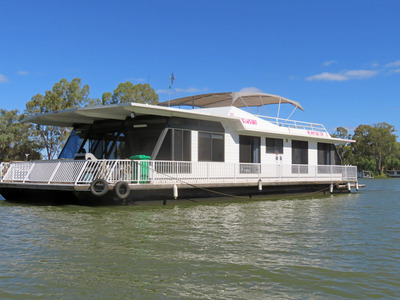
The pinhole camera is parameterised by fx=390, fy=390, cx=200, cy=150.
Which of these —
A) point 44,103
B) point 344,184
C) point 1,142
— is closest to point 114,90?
point 44,103

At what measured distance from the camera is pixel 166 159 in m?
14.0

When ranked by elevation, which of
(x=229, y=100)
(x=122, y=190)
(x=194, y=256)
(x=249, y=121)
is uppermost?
(x=229, y=100)

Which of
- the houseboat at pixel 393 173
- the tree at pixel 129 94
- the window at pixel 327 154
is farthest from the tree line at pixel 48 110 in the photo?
the houseboat at pixel 393 173

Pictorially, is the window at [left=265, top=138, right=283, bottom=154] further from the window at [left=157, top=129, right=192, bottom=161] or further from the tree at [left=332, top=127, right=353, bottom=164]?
the tree at [left=332, top=127, right=353, bottom=164]

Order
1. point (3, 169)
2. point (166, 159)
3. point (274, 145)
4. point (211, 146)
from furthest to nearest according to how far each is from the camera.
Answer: point (274, 145) → point (211, 146) → point (3, 169) → point (166, 159)

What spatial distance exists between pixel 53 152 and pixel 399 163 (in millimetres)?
75828

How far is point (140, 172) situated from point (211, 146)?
398 cm

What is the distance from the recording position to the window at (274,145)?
60.9ft

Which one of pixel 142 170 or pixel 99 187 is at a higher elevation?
pixel 142 170

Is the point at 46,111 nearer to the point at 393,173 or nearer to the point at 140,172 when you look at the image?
the point at 140,172

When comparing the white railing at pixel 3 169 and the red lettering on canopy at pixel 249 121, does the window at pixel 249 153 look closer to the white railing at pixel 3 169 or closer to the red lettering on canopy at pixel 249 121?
the red lettering on canopy at pixel 249 121

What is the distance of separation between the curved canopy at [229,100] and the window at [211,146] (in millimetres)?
3513

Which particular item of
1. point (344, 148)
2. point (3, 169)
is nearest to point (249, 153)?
point (3, 169)

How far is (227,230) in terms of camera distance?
8.77 metres
